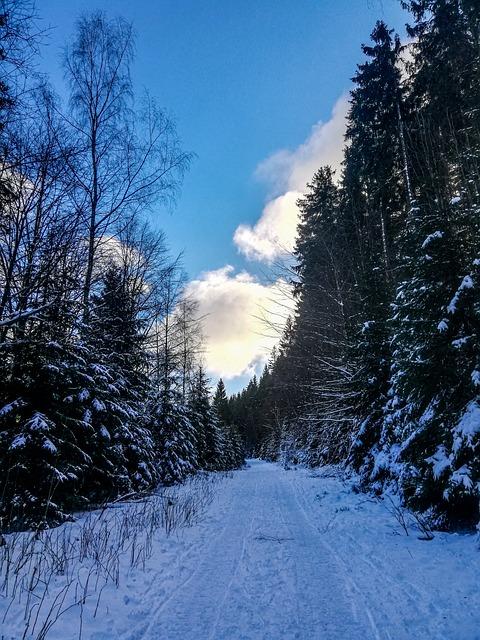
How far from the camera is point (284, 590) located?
3.91 meters

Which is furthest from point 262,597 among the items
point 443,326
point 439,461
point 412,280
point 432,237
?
point 432,237

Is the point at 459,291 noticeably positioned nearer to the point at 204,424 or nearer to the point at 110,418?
the point at 110,418

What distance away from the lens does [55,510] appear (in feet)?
21.4

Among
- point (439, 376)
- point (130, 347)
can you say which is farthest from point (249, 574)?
point (130, 347)

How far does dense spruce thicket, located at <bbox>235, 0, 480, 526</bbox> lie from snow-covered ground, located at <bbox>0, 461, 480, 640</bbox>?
1368mm

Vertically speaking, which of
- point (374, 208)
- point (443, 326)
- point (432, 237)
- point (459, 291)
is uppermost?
point (374, 208)

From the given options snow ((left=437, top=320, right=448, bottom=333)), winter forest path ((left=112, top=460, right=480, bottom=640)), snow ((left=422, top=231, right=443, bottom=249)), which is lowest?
winter forest path ((left=112, top=460, right=480, bottom=640))

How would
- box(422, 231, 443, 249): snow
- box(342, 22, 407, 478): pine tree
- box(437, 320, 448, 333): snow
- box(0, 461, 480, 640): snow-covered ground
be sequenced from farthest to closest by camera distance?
1. box(342, 22, 407, 478): pine tree
2. box(422, 231, 443, 249): snow
3. box(437, 320, 448, 333): snow
4. box(0, 461, 480, 640): snow-covered ground

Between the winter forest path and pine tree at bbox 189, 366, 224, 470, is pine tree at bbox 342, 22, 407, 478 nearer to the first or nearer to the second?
the winter forest path

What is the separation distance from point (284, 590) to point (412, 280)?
562 cm

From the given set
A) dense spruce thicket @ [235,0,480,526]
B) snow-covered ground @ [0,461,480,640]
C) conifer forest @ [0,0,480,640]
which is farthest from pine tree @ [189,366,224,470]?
snow-covered ground @ [0,461,480,640]

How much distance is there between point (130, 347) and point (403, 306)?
35.2ft

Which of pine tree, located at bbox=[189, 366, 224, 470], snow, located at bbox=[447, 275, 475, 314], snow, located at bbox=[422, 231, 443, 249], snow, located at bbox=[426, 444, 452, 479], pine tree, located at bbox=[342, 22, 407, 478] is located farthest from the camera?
pine tree, located at bbox=[189, 366, 224, 470]

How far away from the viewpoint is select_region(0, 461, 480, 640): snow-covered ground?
305cm
